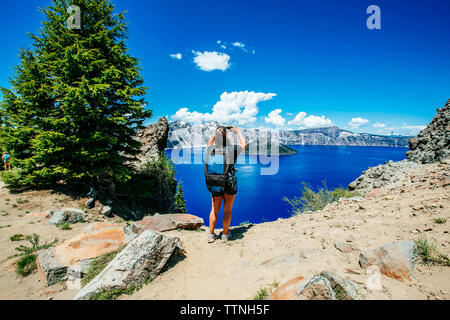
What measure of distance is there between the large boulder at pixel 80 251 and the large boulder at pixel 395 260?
5.37m

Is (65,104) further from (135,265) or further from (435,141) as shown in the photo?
(435,141)

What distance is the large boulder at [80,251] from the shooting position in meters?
3.69

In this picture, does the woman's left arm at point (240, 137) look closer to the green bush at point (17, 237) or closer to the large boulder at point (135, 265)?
the large boulder at point (135, 265)

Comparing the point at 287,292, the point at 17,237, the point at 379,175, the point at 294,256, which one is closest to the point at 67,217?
the point at 17,237

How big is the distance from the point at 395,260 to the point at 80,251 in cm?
619

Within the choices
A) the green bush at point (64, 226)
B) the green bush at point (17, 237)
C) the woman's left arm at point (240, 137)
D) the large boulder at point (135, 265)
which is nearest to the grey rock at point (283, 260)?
the large boulder at point (135, 265)

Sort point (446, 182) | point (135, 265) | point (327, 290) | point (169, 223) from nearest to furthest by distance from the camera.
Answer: point (327, 290), point (135, 265), point (446, 182), point (169, 223)

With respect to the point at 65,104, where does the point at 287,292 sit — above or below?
below

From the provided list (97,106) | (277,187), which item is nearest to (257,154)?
(277,187)

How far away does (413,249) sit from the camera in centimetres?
278

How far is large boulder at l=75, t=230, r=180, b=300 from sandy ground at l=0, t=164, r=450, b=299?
24cm

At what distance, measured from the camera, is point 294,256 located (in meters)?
3.74

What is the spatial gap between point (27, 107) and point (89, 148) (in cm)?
412
